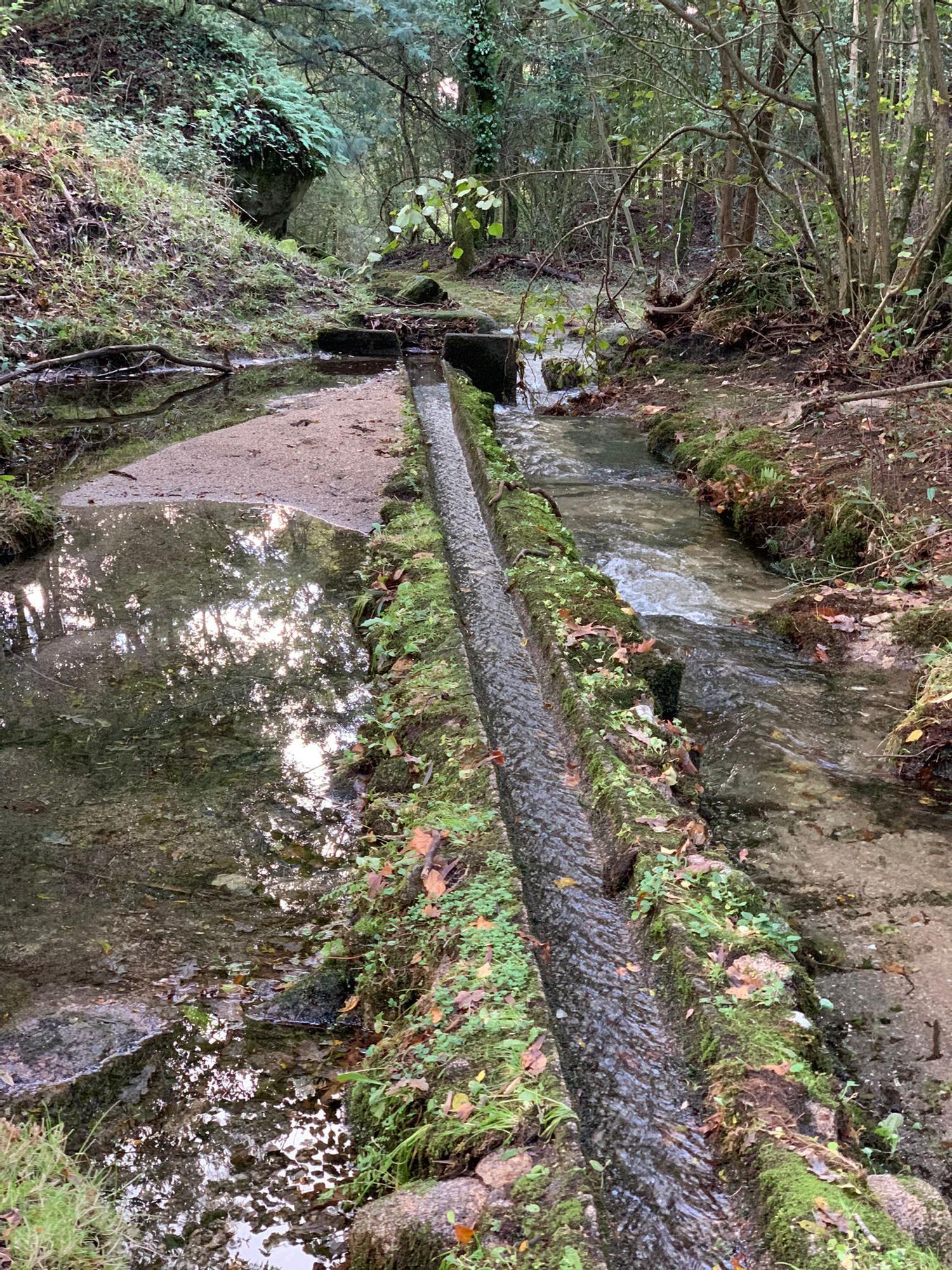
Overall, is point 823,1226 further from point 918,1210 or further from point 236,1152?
point 236,1152

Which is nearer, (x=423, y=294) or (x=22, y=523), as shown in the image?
Result: (x=22, y=523)

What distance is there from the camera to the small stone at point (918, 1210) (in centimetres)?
Result: 182

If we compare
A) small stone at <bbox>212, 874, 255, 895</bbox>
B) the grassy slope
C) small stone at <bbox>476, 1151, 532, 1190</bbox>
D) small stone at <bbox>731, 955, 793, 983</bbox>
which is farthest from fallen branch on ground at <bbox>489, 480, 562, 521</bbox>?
the grassy slope

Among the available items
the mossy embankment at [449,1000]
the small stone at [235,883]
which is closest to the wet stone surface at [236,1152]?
the mossy embankment at [449,1000]

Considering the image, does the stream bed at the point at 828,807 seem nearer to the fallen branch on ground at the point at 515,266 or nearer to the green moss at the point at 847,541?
the green moss at the point at 847,541

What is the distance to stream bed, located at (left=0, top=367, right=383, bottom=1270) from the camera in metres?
2.17

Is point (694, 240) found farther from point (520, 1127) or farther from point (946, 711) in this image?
point (520, 1127)

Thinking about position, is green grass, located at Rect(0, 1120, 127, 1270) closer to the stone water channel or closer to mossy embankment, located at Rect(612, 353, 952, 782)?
the stone water channel

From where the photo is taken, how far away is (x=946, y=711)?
3986mm

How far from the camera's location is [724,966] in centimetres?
242

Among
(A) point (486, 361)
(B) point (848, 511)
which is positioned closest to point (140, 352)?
(A) point (486, 361)

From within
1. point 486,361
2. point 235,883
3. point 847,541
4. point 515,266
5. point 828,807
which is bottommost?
point 235,883

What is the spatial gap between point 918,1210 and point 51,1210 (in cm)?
186

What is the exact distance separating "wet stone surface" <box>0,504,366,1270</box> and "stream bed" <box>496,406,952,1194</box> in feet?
5.40
